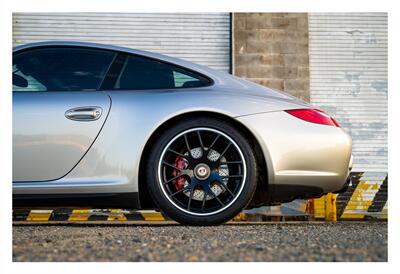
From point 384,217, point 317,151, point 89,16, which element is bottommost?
point 384,217

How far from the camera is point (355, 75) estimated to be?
12.3 meters

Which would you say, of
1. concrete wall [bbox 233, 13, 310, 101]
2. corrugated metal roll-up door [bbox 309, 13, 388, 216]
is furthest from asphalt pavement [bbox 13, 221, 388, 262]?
corrugated metal roll-up door [bbox 309, 13, 388, 216]

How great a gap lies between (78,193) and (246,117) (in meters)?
1.21

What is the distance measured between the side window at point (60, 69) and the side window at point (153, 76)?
0.49 ft

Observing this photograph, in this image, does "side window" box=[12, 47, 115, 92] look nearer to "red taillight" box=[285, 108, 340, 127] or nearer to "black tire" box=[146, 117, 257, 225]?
"black tire" box=[146, 117, 257, 225]

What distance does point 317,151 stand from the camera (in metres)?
4.21

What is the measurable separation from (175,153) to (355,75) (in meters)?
8.74

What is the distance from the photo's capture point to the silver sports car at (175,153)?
4168 mm

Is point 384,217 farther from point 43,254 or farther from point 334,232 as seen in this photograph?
point 43,254

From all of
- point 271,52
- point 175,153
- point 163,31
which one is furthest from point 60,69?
point 271,52

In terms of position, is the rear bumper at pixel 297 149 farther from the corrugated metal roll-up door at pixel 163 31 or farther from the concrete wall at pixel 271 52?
the corrugated metal roll-up door at pixel 163 31

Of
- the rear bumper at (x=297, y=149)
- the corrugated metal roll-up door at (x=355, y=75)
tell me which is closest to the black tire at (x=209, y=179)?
the rear bumper at (x=297, y=149)

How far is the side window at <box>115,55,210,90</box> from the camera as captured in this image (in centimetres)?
446
